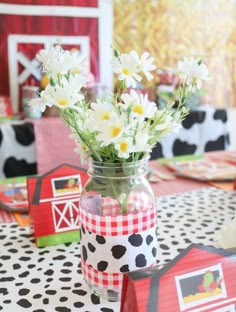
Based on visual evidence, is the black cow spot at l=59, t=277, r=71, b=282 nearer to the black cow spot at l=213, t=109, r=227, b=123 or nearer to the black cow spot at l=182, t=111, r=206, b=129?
the black cow spot at l=182, t=111, r=206, b=129

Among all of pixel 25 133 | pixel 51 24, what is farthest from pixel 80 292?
pixel 51 24

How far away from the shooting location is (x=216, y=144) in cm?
286

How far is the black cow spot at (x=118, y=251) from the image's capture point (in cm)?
79

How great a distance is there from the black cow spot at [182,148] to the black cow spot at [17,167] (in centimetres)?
88

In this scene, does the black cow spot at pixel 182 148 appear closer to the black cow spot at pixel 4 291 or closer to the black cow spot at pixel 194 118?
the black cow spot at pixel 194 118

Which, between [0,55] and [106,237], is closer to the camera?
[106,237]

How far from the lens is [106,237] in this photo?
79cm

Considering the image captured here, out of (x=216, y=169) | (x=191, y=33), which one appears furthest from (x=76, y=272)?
(x=191, y=33)

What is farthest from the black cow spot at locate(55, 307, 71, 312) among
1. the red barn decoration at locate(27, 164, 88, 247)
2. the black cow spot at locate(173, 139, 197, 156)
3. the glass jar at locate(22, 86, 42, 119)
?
the black cow spot at locate(173, 139, 197, 156)

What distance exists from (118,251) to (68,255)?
0.24 m

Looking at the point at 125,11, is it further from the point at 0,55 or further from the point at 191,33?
the point at 0,55

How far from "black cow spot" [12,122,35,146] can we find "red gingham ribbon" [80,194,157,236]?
1617 mm

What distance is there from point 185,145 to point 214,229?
1662mm

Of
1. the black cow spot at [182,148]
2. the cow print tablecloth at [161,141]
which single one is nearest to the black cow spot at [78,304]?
the cow print tablecloth at [161,141]
